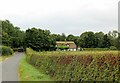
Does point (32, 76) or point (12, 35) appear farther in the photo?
point (12, 35)

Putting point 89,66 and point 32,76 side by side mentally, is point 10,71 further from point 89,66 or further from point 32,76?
point 89,66

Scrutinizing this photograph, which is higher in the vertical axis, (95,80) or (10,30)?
(10,30)

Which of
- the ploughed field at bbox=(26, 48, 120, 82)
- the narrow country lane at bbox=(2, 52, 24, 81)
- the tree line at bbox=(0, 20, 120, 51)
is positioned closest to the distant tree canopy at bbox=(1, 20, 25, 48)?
the tree line at bbox=(0, 20, 120, 51)

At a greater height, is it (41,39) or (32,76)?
(41,39)

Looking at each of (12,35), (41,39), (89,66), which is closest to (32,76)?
(89,66)

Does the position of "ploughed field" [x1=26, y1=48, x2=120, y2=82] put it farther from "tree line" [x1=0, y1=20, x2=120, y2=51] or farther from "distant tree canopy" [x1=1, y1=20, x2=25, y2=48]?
"distant tree canopy" [x1=1, y1=20, x2=25, y2=48]

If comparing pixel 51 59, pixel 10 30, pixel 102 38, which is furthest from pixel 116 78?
pixel 10 30

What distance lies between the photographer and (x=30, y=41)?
10038 cm

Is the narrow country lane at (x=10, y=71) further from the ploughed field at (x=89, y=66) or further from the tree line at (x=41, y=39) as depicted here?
the tree line at (x=41, y=39)

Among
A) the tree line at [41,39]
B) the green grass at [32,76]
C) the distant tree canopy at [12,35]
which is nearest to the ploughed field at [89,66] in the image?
the green grass at [32,76]

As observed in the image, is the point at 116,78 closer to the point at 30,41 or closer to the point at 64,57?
the point at 64,57

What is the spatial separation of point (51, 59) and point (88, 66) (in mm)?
9324

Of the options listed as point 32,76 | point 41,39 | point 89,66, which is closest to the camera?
point 89,66

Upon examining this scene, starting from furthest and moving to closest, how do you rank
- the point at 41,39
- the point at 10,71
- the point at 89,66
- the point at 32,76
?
the point at 41,39, the point at 10,71, the point at 32,76, the point at 89,66
